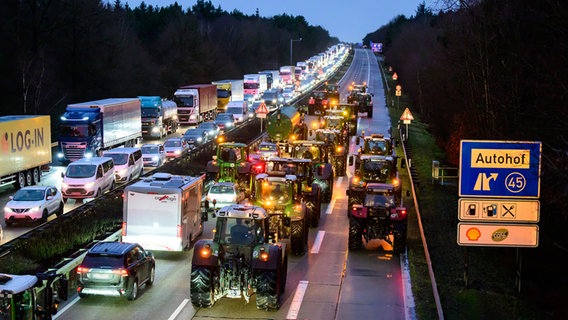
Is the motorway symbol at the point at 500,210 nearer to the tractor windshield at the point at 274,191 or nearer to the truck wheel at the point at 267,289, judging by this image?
the truck wheel at the point at 267,289

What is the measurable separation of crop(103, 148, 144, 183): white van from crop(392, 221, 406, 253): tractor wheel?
1749 centimetres

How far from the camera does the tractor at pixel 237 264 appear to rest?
67.1 ft

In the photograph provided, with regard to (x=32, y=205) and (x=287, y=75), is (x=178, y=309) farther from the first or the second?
(x=287, y=75)

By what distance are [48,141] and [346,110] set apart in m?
29.4

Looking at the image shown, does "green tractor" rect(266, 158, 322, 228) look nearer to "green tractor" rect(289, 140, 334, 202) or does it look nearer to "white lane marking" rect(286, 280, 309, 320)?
"green tractor" rect(289, 140, 334, 202)

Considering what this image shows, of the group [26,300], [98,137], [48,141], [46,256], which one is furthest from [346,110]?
[26,300]

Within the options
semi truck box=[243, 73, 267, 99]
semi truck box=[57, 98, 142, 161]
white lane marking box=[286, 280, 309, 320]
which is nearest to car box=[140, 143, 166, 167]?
semi truck box=[57, 98, 142, 161]

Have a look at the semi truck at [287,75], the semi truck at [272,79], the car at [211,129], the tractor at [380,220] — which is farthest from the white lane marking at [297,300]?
the semi truck at [287,75]

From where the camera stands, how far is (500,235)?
21250 mm

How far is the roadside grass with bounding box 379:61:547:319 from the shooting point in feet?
74.3

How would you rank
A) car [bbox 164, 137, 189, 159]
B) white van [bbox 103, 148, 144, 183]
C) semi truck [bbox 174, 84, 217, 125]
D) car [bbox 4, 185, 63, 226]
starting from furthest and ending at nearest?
semi truck [bbox 174, 84, 217, 125] → car [bbox 164, 137, 189, 159] → white van [bbox 103, 148, 144, 183] → car [bbox 4, 185, 63, 226]

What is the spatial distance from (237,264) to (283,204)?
736cm

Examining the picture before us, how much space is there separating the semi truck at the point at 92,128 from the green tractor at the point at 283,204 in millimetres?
23141

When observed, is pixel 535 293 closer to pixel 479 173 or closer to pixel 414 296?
pixel 414 296
